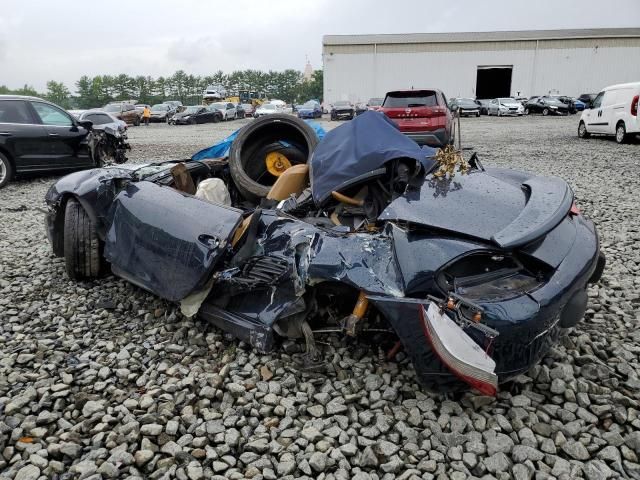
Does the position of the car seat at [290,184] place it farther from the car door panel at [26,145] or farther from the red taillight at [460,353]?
the car door panel at [26,145]

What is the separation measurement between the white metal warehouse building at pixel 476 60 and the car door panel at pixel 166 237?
35.9 m

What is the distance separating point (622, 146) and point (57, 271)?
1259 cm

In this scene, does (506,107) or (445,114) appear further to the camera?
(506,107)

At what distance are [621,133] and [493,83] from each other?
31834 millimetres

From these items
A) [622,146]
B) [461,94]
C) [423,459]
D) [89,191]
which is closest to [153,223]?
[89,191]

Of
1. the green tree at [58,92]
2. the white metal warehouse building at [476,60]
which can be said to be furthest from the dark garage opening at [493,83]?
the green tree at [58,92]

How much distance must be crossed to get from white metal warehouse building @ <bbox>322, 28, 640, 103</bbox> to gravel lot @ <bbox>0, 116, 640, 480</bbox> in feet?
119

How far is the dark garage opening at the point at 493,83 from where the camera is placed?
39809 mm

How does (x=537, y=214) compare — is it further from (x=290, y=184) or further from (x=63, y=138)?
(x=63, y=138)

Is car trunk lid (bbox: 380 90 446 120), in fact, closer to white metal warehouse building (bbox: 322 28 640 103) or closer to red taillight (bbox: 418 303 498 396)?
red taillight (bbox: 418 303 498 396)

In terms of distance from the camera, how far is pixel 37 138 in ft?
27.3

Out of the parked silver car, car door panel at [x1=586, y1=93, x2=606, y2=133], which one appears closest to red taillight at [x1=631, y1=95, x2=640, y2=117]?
car door panel at [x1=586, y1=93, x2=606, y2=133]

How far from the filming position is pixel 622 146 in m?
11.9

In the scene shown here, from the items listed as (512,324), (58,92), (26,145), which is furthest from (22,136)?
(58,92)
